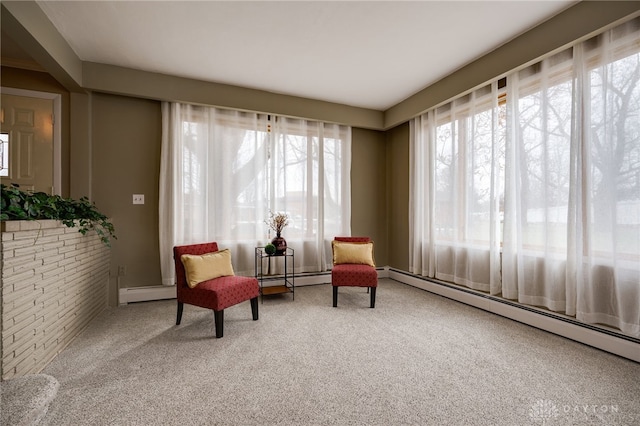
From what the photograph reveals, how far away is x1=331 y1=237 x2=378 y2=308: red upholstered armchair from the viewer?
335 centimetres

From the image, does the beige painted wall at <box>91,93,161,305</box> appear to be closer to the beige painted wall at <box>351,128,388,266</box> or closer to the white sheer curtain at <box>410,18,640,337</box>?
the beige painted wall at <box>351,128,388,266</box>

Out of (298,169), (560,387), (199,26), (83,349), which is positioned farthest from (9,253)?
(560,387)

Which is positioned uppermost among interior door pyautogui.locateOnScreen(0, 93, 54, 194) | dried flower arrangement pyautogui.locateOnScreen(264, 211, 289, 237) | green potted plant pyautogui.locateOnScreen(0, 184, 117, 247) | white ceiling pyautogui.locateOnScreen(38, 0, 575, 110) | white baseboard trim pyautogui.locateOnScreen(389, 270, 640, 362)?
white ceiling pyautogui.locateOnScreen(38, 0, 575, 110)

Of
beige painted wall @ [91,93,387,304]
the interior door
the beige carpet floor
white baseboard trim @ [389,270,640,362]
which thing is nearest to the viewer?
the beige carpet floor

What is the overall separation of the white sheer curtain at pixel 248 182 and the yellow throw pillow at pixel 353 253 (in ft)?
2.28

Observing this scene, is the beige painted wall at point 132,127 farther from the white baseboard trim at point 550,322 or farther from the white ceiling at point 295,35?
A: the white baseboard trim at point 550,322

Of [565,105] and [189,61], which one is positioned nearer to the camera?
[565,105]

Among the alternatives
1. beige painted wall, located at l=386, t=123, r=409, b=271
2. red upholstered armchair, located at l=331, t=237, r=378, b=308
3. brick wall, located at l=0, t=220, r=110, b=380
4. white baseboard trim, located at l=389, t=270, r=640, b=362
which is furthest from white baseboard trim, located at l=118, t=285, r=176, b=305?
white baseboard trim, located at l=389, t=270, r=640, b=362

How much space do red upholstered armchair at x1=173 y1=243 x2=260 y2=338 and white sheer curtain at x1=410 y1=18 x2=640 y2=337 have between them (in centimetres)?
265

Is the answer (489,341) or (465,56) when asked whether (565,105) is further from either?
(489,341)

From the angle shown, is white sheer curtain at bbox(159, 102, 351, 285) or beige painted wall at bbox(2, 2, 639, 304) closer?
beige painted wall at bbox(2, 2, 639, 304)

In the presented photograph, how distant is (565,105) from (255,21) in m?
2.95

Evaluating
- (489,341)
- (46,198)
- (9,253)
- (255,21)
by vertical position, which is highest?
(255,21)

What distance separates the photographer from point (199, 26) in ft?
8.66
